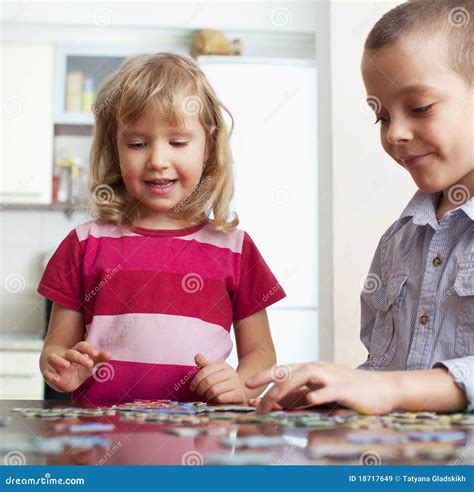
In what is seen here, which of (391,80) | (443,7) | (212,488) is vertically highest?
(443,7)

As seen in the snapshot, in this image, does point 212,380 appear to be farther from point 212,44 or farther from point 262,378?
point 212,44

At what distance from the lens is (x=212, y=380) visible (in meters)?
0.96

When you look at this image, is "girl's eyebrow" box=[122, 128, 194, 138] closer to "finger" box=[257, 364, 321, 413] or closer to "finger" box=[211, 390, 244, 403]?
"finger" box=[211, 390, 244, 403]

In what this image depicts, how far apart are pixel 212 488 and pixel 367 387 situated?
1.04 ft

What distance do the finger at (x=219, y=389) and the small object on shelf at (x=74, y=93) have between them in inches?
138

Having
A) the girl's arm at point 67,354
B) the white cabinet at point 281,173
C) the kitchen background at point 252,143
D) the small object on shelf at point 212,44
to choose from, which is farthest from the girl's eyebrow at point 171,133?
the small object on shelf at point 212,44

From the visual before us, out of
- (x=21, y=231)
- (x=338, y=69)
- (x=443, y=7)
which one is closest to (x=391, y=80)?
(x=443, y=7)

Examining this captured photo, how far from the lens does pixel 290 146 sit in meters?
3.82

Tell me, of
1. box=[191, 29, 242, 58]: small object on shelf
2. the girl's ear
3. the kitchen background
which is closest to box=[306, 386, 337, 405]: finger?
the girl's ear

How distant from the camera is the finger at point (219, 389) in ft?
3.13

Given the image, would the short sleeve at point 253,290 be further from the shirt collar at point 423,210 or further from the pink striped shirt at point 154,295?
the shirt collar at point 423,210

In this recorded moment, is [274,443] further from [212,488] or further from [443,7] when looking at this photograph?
[443,7]

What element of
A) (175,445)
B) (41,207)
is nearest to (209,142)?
(175,445)

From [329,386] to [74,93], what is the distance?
3.76 metres
